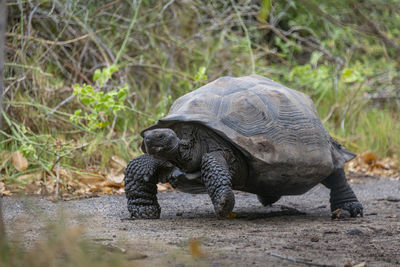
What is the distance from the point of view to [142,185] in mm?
3463

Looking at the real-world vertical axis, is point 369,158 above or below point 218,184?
below

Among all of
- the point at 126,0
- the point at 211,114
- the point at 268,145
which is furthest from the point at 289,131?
the point at 126,0

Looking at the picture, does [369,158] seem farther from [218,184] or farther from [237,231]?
[237,231]

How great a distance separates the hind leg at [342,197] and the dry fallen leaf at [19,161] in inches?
101

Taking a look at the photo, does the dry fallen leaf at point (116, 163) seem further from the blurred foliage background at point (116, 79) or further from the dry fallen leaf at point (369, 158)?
the dry fallen leaf at point (369, 158)

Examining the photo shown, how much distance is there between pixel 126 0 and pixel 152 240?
5439 millimetres

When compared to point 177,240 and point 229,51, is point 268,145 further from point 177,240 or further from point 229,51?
point 229,51

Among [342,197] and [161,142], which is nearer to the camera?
[161,142]

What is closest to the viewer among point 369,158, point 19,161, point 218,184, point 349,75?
point 218,184

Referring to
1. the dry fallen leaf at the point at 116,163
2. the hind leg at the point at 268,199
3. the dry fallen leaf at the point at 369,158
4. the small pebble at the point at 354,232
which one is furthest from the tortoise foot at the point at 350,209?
the dry fallen leaf at the point at 369,158

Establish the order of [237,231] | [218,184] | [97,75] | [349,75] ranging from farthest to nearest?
1. [349,75]
2. [97,75]
3. [218,184]
4. [237,231]

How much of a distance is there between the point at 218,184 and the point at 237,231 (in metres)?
0.33

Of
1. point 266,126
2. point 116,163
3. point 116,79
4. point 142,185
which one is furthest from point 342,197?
point 116,79

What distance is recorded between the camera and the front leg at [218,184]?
310 cm
